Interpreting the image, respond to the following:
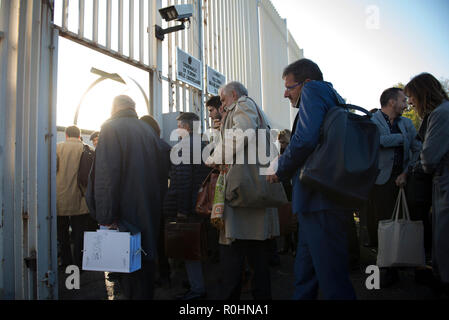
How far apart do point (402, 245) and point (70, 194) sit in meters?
3.96

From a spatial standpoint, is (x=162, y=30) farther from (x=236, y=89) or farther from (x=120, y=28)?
(x=236, y=89)

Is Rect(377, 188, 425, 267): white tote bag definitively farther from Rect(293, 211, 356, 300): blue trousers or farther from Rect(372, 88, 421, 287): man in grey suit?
Rect(293, 211, 356, 300): blue trousers

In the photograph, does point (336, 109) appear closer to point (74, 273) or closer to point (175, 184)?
A: point (175, 184)

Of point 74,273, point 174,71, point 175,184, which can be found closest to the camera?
A: point 175,184

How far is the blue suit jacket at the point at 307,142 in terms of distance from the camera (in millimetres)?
1896

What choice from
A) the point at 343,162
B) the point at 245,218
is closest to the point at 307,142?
the point at 343,162

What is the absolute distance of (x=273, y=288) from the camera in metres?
3.39

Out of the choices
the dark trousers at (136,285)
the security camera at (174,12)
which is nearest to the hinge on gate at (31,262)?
the dark trousers at (136,285)

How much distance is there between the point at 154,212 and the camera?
2486mm

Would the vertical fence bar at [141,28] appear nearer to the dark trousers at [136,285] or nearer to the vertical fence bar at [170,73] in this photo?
the vertical fence bar at [170,73]

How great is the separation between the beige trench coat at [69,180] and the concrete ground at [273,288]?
84cm
